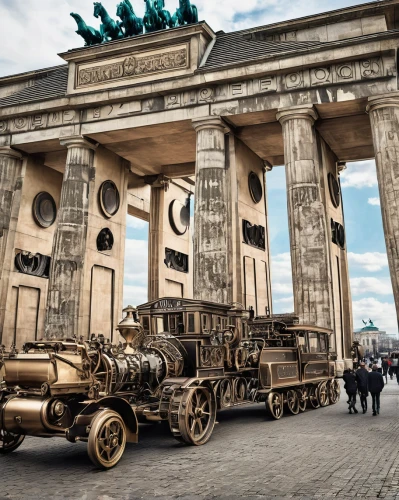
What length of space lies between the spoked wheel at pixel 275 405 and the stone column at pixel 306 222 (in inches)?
268

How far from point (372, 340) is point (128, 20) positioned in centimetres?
9985

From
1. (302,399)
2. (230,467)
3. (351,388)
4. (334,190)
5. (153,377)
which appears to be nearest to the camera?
(230,467)

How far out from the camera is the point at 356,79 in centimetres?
2105

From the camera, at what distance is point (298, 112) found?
21.6 metres

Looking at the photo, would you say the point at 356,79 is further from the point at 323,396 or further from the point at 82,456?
the point at 82,456

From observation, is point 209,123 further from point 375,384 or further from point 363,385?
point 375,384

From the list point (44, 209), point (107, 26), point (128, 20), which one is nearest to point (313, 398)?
point (44, 209)

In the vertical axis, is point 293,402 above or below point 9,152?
below

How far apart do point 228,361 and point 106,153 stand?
19013mm

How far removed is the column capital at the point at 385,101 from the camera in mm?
20328

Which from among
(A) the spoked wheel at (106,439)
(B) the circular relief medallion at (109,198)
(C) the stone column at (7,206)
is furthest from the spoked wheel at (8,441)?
(B) the circular relief medallion at (109,198)

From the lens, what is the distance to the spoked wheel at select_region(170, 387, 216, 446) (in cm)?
896

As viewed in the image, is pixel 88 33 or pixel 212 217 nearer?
Result: pixel 212 217

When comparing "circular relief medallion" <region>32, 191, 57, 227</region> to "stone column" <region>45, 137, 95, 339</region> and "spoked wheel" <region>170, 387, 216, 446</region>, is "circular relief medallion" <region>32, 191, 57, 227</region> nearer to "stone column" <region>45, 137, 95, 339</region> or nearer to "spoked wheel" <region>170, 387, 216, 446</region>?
"stone column" <region>45, 137, 95, 339</region>
